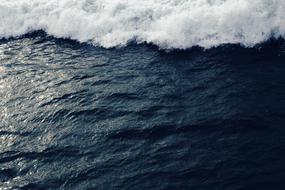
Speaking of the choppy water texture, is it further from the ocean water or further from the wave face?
the wave face

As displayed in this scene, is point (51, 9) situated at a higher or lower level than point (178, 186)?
higher

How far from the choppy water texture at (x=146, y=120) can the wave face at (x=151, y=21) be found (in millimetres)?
601

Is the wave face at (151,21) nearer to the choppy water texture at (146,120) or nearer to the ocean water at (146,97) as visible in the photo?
the ocean water at (146,97)

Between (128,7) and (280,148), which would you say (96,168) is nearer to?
(280,148)

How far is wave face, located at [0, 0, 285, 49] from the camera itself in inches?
561

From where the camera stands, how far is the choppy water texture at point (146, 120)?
32.3 ft

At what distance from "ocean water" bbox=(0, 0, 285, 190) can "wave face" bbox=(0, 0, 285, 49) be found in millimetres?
45

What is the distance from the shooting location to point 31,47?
672 inches

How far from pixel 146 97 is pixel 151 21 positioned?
4.53m

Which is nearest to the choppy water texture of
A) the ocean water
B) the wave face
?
the ocean water

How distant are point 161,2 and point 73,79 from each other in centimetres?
506

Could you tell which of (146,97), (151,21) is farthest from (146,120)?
(151,21)

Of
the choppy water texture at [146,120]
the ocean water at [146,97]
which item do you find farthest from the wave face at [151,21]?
the choppy water texture at [146,120]

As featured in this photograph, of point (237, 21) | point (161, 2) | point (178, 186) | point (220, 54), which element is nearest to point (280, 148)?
point (178, 186)
